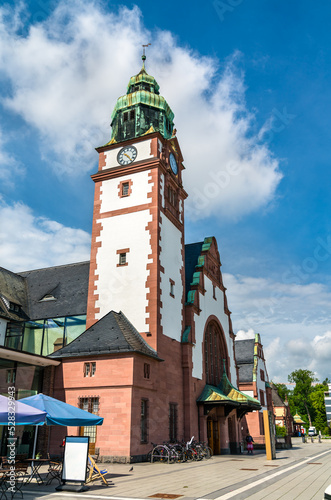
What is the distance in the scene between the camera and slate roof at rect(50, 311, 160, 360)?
23.5 m

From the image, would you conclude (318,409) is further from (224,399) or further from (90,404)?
(90,404)

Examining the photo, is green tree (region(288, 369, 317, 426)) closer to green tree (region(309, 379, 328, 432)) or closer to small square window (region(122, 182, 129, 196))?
green tree (region(309, 379, 328, 432))

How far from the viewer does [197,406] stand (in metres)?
29.5

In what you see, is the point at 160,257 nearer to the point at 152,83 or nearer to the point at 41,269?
the point at 41,269

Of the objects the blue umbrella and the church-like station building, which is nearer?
the blue umbrella

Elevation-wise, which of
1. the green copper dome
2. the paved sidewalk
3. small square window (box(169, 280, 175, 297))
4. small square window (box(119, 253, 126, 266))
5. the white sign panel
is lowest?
the paved sidewalk

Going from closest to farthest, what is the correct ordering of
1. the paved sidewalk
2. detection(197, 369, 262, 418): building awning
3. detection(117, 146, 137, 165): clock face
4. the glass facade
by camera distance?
the paved sidewalk, the glass facade, detection(197, 369, 262, 418): building awning, detection(117, 146, 137, 165): clock face

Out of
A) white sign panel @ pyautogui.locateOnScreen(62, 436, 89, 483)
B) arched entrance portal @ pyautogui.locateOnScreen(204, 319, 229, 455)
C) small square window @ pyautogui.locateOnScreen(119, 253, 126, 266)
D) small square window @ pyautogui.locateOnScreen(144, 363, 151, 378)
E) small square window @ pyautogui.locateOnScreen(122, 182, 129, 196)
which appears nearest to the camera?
white sign panel @ pyautogui.locateOnScreen(62, 436, 89, 483)

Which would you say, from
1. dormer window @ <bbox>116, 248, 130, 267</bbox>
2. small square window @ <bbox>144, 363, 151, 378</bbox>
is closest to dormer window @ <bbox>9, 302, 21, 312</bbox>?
dormer window @ <bbox>116, 248, 130, 267</bbox>

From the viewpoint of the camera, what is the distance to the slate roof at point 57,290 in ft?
102

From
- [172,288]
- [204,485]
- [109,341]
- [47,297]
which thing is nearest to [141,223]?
[172,288]

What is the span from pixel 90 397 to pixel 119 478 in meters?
8.05

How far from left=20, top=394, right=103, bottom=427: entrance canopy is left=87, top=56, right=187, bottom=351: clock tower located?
10736mm

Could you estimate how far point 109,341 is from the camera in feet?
79.6
